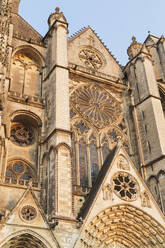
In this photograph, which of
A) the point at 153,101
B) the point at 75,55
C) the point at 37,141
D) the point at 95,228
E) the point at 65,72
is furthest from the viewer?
the point at 75,55

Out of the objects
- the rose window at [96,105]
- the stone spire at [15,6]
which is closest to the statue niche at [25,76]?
the rose window at [96,105]

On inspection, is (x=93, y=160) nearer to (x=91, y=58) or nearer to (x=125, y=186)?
(x=125, y=186)

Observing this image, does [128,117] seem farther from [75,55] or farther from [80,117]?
[75,55]

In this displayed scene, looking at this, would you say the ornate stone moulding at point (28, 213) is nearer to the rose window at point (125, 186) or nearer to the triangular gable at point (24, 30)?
the rose window at point (125, 186)

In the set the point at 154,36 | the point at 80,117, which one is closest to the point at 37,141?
the point at 80,117

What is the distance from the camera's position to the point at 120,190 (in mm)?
12984

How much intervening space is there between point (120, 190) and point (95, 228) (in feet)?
5.95

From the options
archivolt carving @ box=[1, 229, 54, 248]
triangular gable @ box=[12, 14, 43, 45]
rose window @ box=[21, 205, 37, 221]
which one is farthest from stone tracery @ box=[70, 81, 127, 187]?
archivolt carving @ box=[1, 229, 54, 248]

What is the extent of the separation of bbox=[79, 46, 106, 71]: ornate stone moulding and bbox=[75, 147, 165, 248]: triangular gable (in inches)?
318

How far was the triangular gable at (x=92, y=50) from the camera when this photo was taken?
19656mm

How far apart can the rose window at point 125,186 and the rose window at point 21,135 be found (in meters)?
4.34

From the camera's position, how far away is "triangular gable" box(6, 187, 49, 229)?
34.0 ft

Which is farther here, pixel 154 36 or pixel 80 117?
pixel 154 36

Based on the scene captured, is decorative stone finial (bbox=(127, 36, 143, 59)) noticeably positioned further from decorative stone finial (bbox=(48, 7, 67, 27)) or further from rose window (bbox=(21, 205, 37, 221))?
rose window (bbox=(21, 205, 37, 221))
